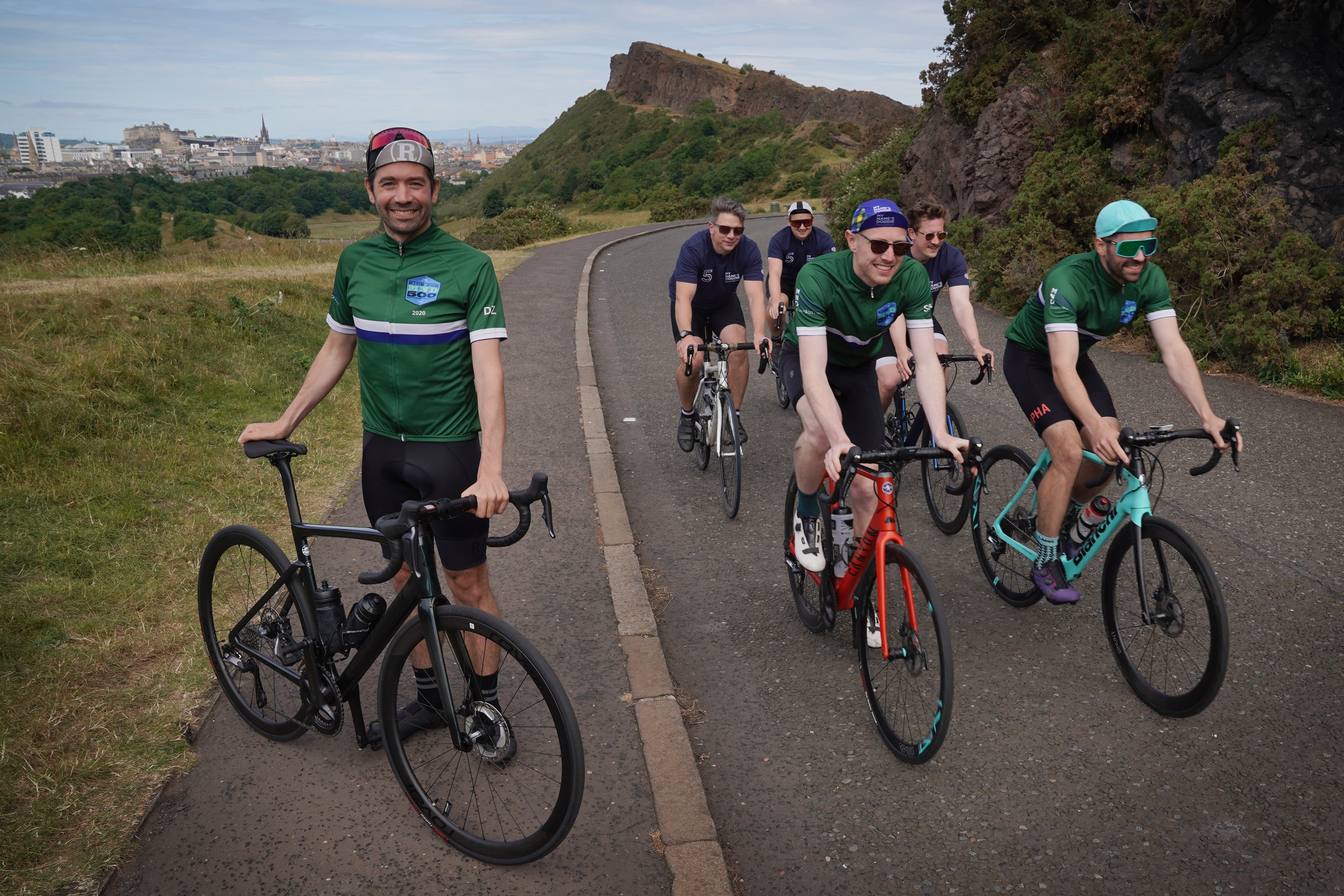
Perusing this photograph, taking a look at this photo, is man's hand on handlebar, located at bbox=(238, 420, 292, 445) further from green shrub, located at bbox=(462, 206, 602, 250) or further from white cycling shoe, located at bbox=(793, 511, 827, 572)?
green shrub, located at bbox=(462, 206, 602, 250)

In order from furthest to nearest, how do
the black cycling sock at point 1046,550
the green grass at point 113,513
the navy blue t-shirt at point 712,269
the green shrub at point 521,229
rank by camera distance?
the green shrub at point 521,229
the navy blue t-shirt at point 712,269
the black cycling sock at point 1046,550
the green grass at point 113,513

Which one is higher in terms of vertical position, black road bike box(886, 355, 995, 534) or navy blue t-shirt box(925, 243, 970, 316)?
navy blue t-shirt box(925, 243, 970, 316)

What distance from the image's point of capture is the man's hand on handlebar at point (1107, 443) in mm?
3904

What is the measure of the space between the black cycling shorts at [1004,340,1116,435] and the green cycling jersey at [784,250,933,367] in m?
0.75

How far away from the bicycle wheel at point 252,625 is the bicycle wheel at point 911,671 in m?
2.22

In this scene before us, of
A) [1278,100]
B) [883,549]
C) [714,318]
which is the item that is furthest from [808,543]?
[1278,100]

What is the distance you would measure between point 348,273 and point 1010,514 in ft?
11.5

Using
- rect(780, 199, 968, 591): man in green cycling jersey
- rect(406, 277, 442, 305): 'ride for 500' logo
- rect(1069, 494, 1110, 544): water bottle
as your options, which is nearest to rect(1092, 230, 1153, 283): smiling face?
rect(780, 199, 968, 591): man in green cycling jersey

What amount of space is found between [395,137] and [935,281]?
4728 mm

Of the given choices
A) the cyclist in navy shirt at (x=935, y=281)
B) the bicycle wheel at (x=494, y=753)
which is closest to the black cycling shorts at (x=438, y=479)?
the bicycle wheel at (x=494, y=753)

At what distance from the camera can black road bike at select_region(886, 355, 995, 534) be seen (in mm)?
5855

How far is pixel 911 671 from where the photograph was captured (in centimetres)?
356

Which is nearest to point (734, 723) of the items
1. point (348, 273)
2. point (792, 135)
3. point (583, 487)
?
point (348, 273)

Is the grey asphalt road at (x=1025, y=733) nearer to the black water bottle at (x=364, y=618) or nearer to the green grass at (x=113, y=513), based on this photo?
the black water bottle at (x=364, y=618)
